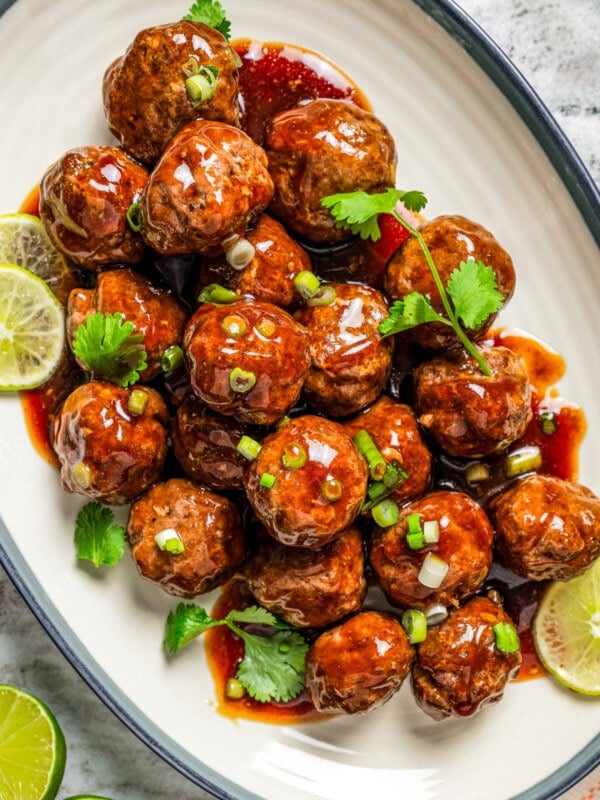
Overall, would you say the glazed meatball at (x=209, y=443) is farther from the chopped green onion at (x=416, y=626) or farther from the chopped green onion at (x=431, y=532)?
the chopped green onion at (x=416, y=626)

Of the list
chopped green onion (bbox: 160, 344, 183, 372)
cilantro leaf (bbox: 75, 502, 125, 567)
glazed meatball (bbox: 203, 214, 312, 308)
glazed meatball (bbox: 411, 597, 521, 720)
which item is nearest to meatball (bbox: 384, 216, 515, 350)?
glazed meatball (bbox: 203, 214, 312, 308)

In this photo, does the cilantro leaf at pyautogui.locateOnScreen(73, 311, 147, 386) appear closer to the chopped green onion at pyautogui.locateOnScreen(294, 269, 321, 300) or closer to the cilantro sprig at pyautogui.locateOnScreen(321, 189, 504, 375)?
the chopped green onion at pyautogui.locateOnScreen(294, 269, 321, 300)

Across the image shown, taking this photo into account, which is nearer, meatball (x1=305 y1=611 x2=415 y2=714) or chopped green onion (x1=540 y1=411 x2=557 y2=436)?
meatball (x1=305 y1=611 x2=415 y2=714)

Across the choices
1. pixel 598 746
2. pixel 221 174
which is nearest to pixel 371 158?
pixel 221 174

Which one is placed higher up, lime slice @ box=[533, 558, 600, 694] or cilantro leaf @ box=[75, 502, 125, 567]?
lime slice @ box=[533, 558, 600, 694]

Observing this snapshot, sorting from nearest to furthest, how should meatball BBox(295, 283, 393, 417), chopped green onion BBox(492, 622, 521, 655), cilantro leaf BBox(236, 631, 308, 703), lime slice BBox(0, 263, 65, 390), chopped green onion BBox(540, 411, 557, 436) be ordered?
meatball BBox(295, 283, 393, 417) → chopped green onion BBox(492, 622, 521, 655) → lime slice BBox(0, 263, 65, 390) → cilantro leaf BBox(236, 631, 308, 703) → chopped green onion BBox(540, 411, 557, 436)

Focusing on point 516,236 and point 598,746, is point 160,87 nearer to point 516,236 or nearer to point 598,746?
point 516,236

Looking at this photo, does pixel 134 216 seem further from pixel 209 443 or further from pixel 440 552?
pixel 440 552
